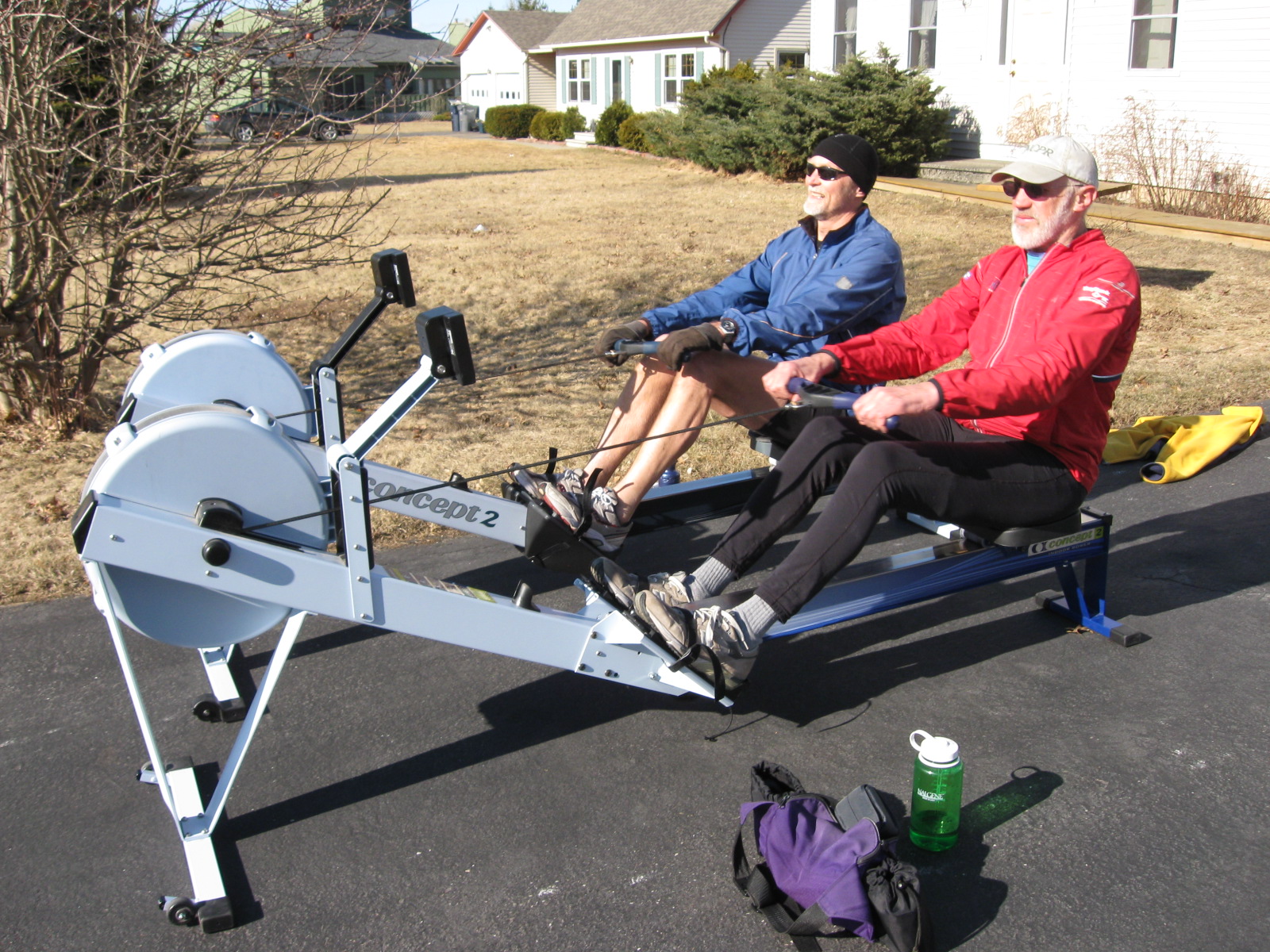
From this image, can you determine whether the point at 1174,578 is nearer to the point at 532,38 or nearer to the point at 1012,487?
the point at 1012,487

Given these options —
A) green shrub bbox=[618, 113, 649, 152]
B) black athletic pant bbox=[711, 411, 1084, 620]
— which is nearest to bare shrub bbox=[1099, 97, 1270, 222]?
black athletic pant bbox=[711, 411, 1084, 620]

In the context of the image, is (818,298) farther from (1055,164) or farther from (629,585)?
(629,585)

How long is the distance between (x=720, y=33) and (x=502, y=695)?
25386 mm

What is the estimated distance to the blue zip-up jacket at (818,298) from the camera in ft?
13.3

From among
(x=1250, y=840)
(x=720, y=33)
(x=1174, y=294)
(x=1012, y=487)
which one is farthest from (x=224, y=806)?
(x=720, y=33)

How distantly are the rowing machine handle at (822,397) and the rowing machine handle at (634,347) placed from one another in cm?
72

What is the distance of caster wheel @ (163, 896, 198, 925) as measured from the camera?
2438 mm

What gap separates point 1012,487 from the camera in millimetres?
3225

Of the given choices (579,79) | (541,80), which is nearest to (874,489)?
(579,79)

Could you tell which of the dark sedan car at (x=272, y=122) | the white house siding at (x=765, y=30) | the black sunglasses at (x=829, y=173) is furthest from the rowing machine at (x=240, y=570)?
the white house siding at (x=765, y=30)

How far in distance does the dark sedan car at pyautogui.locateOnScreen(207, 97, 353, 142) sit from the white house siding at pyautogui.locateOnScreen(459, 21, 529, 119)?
32713 millimetres

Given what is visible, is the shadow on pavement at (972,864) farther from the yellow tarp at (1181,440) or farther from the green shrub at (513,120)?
the green shrub at (513,120)

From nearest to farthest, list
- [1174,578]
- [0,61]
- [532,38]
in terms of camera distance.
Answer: [1174,578] < [0,61] < [532,38]

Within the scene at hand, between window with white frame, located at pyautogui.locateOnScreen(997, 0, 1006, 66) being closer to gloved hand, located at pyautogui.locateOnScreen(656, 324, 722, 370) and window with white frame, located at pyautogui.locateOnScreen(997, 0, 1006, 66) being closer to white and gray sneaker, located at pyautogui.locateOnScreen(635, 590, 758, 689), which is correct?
gloved hand, located at pyautogui.locateOnScreen(656, 324, 722, 370)
